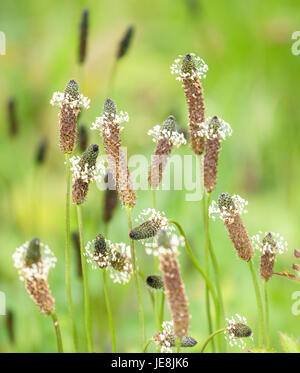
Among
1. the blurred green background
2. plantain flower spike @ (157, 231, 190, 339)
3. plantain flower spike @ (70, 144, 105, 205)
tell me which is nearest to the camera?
plantain flower spike @ (157, 231, 190, 339)

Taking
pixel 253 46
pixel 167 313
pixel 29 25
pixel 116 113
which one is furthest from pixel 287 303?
pixel 29 25

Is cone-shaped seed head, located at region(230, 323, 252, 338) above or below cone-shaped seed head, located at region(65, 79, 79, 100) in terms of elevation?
below

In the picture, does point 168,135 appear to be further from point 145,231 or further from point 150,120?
point 150,120

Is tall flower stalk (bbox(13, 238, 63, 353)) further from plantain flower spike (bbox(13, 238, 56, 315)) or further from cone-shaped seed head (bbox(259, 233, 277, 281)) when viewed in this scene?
cone-shaped seed head (bbox(259, 233, 277, 281))

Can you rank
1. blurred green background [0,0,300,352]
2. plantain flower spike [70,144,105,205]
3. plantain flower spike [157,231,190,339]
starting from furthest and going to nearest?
blurred green background [0,0,300,352], plantain flower spike [70,144,105,205], plantain flower spike [157,231,190,339]

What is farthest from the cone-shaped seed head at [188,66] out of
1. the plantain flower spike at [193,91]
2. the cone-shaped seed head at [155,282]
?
the cone-shaped seed head at [155,282]

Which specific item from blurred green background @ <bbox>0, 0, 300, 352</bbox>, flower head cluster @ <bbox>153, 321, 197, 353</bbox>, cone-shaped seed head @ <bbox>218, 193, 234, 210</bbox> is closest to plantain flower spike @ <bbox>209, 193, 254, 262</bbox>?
→ cone-shaped seed head @ <bbox>218, 193, 234, 210</bbox>
